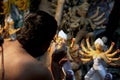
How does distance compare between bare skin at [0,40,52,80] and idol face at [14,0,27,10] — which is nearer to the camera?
bare skin at [0,40,52,80]

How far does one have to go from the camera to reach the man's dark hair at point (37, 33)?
1720 mm

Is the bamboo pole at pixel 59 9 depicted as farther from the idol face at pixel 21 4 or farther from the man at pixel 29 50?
the man at pixel 29 50

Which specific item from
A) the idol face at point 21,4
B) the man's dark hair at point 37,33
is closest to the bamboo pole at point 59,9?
the idol face at point 21,4

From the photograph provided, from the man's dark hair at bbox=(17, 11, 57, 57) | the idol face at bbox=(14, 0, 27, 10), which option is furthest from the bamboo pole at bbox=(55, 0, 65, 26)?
the man's dark hair at bbox=(17, 11, 57, 57)

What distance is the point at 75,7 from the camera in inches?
351

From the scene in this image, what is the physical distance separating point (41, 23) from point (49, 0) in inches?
297

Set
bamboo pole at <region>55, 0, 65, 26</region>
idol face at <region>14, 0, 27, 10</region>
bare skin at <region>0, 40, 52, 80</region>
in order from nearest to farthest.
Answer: bare skin at <region>0, 40, 52, 80</region> → bamboo pole at <region>55, 0, 65, 26</region> → idol face at <region>14, 0, 27, 10</region>

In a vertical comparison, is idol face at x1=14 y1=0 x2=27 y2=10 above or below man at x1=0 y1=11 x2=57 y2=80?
below

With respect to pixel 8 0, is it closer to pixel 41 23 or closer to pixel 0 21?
pixel 0 21

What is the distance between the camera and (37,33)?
1716 millimetres

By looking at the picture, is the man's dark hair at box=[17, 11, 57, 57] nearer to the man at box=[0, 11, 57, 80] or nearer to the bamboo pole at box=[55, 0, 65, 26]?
the man at box=[0, 11, 57, 80]

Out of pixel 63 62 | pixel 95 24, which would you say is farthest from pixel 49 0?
pixel 63 62

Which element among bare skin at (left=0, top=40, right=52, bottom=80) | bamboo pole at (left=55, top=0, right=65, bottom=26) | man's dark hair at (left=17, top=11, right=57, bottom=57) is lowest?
→ bamboo pole at (left=55, top=0, right=65, bottom=26)

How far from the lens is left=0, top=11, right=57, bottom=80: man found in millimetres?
1658
